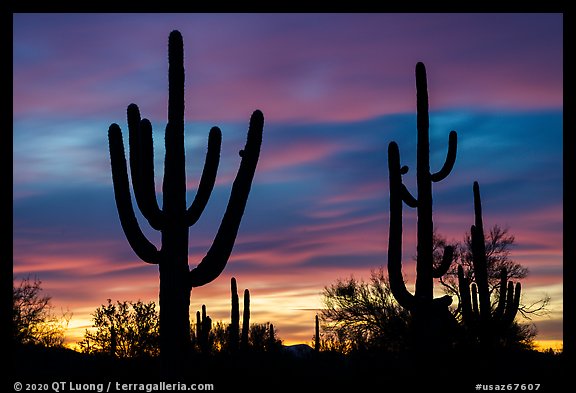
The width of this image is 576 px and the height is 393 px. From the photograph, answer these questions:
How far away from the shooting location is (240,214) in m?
11.5

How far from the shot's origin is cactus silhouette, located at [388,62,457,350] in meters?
14.5

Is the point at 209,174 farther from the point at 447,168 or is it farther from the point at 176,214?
the point at 447,168

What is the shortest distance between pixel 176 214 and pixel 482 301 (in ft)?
42.4

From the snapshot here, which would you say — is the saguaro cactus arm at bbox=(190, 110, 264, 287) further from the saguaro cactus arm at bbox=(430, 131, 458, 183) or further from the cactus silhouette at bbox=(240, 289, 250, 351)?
the cactus silhouette at bbox=(240, 289, 250, 351)

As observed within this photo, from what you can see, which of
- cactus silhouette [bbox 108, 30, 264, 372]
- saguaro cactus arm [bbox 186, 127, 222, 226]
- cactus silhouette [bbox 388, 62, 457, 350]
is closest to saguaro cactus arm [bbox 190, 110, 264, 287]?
cactus silhouette [bbox 108, 30, 264, 372]

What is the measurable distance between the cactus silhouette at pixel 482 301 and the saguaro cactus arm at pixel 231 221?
1072 centimetres

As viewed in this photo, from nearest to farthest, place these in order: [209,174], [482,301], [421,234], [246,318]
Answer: [209,174] → [421,234] → [482,301] → [246,318]

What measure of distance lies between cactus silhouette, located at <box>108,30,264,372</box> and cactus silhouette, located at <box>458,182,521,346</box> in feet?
35.7

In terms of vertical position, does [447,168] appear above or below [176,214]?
above

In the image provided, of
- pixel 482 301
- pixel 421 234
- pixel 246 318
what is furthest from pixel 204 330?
pixel 421 234

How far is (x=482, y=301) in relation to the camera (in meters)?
21.8

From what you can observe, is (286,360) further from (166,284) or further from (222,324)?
(222,324)
